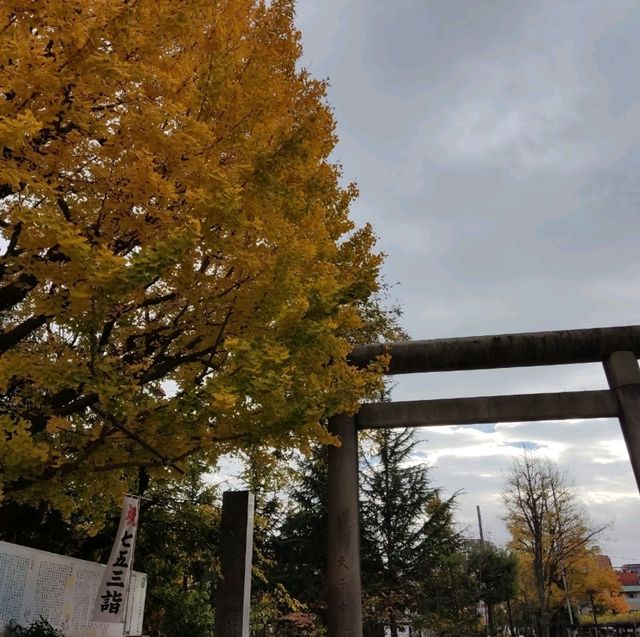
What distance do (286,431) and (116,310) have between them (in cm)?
204

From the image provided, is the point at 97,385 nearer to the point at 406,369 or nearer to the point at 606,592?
the point at 406,369

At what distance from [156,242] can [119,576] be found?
4754 mm

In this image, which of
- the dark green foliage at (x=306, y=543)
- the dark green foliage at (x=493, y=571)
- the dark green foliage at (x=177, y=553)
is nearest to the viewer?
the dark green foliage at (x=177, y=553)

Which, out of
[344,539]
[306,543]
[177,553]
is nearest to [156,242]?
[344,539]

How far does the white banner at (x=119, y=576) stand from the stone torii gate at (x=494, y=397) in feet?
10.2

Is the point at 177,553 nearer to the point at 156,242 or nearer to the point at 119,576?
the point at 119,576

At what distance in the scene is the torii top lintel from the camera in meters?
9.02

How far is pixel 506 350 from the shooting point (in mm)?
9086

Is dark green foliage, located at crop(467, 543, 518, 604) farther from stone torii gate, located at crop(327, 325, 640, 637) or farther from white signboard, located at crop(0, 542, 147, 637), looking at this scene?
white signboard, located at crop(0, 542, 147, 637)

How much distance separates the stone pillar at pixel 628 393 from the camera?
8539 millimetres

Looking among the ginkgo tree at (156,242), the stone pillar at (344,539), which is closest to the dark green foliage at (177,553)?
the stone pillar at (344,539)

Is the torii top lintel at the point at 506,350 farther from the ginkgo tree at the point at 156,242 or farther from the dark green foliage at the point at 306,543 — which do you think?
the dark green foliage at the point at 306,543

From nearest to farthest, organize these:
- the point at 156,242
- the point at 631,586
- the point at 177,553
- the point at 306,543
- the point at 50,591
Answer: the point at 156,242
the point at 50,591
the point at 177,553
the point at 306,543
the point at 631,586

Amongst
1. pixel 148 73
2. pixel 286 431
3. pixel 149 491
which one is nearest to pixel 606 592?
pixel 149 491
